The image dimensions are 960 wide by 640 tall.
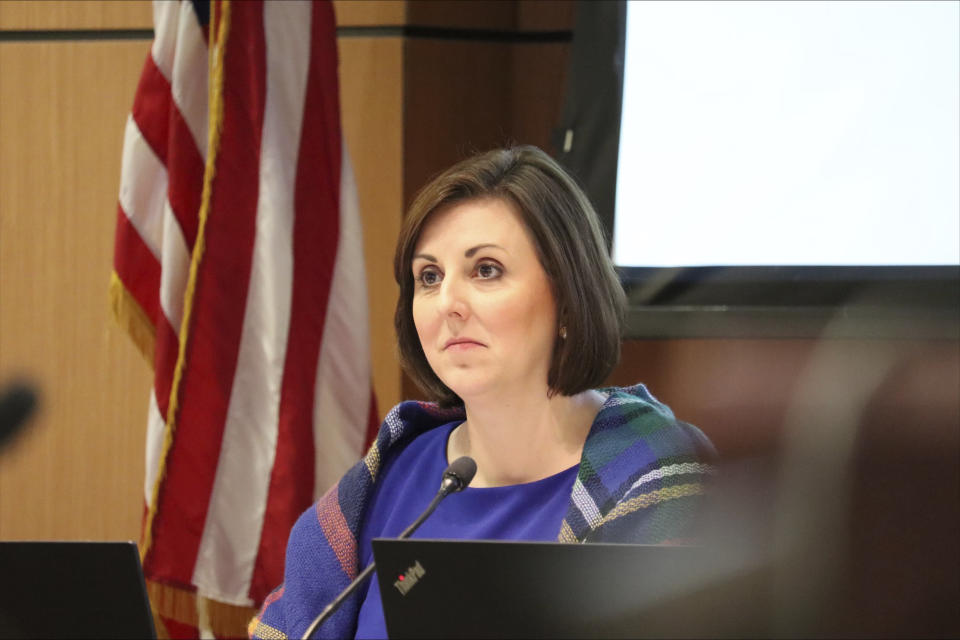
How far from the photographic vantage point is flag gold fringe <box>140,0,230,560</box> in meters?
2.21

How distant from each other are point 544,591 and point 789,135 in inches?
67.4

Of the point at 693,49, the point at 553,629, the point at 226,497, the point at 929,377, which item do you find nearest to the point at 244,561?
the point at 226,497

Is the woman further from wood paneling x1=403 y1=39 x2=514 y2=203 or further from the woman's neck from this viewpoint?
wood paneling x1=403 y1=39 x2=514 y2=203

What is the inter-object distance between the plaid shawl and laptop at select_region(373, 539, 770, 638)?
547mm

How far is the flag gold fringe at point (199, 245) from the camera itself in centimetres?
221

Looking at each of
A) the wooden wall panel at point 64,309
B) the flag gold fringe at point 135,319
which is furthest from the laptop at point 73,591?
the wooden wall panel at point 64,309

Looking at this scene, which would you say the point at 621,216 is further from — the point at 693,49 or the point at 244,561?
the point at 244,561

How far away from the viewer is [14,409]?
88 centimetres

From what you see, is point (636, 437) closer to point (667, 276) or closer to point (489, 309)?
point (489, 309)

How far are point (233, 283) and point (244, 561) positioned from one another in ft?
2.01

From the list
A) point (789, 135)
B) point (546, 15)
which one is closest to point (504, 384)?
point (789, 135)

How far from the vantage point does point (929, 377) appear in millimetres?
271

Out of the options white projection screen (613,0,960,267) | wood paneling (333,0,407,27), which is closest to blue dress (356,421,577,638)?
white projection screen (613,0,960,267)

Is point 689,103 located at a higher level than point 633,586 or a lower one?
higher
